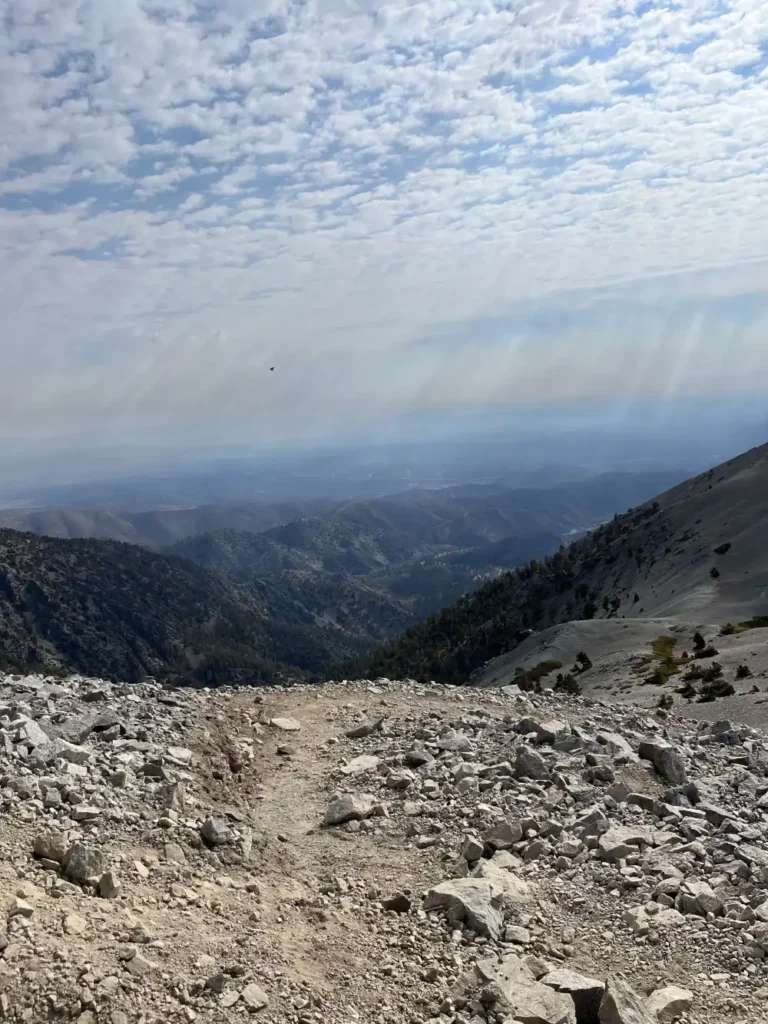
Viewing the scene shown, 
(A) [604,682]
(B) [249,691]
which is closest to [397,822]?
(B) [249,691]

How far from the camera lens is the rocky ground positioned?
800 cm

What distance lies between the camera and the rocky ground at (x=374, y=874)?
315 inches

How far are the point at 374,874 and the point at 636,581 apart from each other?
8988 cm

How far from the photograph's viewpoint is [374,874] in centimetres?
1116

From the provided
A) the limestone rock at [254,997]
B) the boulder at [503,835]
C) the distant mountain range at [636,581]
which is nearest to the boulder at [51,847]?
the limestone rock at [254,997]

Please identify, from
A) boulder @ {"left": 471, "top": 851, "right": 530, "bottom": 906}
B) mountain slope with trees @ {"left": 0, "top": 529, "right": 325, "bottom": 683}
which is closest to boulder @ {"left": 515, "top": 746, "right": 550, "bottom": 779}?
boulder @ {"left": 471, "top": 851, "right": 530, "bottom": 906}

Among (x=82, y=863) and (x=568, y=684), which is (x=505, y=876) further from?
(x=568, y=684)

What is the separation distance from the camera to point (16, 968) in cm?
757

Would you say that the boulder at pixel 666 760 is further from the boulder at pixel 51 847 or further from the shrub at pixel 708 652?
the shrub at pixel 708 652

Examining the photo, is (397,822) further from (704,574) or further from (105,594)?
(105,594)

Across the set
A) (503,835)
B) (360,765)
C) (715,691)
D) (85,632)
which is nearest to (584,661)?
(715,691)

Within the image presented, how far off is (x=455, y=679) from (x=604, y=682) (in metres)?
40.1

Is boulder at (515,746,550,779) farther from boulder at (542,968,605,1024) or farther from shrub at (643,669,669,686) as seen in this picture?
shrub at (643,669,669,686)

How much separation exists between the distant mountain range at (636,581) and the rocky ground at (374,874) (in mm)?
54236
